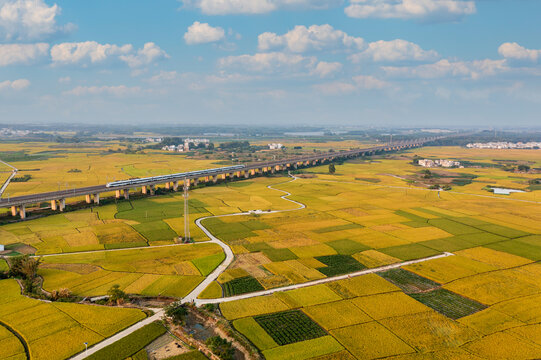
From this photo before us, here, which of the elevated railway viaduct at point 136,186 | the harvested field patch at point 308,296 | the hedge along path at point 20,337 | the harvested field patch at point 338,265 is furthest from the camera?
the elevated railway viaduct at point 136,186

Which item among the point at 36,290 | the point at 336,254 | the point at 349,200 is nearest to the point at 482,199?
the point at 349,200

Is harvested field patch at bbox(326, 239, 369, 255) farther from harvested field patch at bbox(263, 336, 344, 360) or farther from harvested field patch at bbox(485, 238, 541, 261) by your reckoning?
harvested field patch at bbox(263, 336, 344, 360)

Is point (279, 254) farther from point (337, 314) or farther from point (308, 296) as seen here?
point (337, 314)

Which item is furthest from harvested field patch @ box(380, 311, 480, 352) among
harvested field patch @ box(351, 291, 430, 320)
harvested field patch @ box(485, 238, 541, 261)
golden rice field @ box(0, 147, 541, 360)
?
harvested field patch @ box(485, 238, 541, 261)

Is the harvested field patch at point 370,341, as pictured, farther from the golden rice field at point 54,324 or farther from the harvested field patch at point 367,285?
the golden rice field at point 54,324

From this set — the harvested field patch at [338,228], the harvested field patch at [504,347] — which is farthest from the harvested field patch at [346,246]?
the harvested field patch at [504,347]

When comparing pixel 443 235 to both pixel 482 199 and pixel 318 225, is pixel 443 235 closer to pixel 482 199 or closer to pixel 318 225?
pixel 318 225

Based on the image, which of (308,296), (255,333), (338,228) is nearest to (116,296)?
(255,333)
